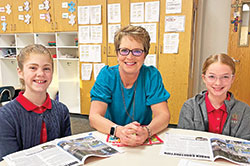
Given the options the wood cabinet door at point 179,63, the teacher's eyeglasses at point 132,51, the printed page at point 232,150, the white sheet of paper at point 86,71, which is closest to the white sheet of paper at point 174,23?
the wood cabinet door at point 179,63

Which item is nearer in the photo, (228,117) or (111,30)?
(228,117)

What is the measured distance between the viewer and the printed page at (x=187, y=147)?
892mm

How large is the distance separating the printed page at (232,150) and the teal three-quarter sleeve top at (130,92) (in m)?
0.45

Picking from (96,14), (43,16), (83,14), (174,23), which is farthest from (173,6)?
(43,16)

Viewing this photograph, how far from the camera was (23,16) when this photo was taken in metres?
3.75

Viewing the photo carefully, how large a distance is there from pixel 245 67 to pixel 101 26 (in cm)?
239

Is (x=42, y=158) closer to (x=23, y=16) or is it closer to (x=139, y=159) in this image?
(x=139, y=159)

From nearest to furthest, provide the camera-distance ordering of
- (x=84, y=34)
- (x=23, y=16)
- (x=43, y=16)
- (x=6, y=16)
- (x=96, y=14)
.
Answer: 1. (x=96, y=14)
2. (x=84, y=34)
3. (x=43, y=16)
4. (x=23, y=16)
5. (x=6, y=16)

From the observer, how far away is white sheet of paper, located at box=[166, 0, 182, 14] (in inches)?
110

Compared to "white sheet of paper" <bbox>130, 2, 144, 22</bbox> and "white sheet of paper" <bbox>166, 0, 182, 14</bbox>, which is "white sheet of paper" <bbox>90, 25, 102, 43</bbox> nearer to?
"white sheet of paper" <bbox>130, 2, 144, 22</bbox>

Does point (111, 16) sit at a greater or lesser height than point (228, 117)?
greater

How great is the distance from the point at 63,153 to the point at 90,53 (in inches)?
104

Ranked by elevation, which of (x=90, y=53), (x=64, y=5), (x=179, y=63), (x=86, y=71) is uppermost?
(x=64, y=5)

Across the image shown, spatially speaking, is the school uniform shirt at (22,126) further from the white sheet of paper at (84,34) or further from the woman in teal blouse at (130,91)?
the white sheet of paper at (84,34)
